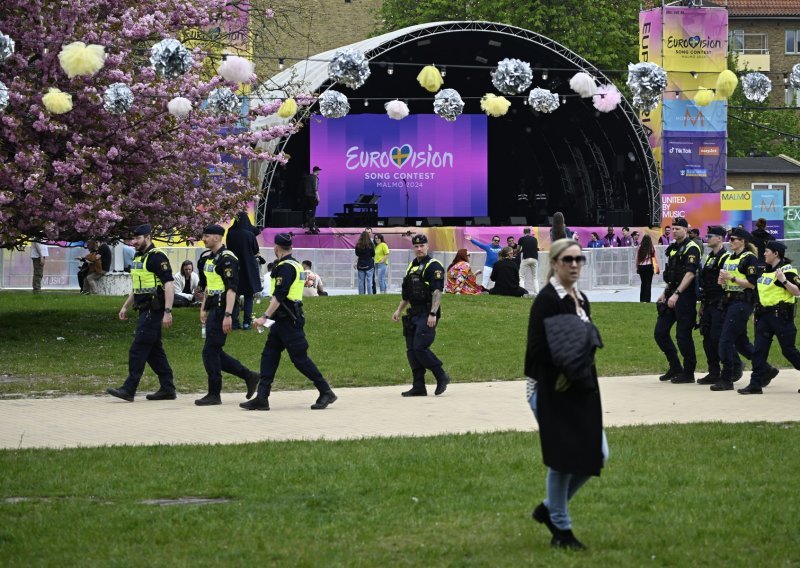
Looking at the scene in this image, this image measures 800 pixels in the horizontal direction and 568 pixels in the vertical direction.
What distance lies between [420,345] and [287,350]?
6.15 ft

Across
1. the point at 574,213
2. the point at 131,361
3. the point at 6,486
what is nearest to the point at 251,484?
the point at 6,486

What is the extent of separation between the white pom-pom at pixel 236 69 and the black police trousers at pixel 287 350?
18.2 feet

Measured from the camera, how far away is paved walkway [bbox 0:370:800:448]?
12.1 metres

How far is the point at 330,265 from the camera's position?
3484 cm

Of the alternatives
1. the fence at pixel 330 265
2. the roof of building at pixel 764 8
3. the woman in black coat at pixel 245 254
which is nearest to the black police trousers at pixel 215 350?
the woman in black coat at pixel 245 254

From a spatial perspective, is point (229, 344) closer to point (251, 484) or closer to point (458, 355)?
point (458, 355)

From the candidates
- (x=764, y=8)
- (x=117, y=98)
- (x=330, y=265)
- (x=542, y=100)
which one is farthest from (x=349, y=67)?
(x=764, y=8)

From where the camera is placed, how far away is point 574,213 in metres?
49.9

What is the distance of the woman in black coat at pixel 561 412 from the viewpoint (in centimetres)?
729

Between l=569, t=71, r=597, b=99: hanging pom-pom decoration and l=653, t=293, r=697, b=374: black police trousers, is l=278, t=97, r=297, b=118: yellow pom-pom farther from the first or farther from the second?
l=653, t=293, r=697, b=374: black police trousers

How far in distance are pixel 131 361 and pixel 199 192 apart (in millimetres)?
9285

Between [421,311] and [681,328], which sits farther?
[681,328]

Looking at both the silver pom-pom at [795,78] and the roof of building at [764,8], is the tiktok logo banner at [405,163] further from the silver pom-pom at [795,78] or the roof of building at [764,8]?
the roof of building at [764,8]

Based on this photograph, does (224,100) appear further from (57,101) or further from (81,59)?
(81,59)
